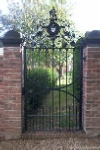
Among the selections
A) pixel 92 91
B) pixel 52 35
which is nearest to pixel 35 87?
pixel 52 35

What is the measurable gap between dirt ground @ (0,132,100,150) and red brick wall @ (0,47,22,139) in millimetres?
249

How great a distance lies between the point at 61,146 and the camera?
4105mm

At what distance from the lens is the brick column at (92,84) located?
432 centimetres

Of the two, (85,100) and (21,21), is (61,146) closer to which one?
(85,100)

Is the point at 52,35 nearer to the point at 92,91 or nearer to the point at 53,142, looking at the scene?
the point at 92,91

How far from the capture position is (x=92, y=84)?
439 centimetres

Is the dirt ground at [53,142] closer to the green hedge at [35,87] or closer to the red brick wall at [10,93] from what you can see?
the red brick wall at [10,93]

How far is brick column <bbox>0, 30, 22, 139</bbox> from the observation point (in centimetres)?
429

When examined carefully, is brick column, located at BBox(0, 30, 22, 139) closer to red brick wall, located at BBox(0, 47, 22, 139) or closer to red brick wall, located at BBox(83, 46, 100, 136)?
red brick wall, located at BBox(0, 47, 22, 139)

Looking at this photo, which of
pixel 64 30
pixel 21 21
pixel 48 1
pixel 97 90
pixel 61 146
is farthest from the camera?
pixel 48 1

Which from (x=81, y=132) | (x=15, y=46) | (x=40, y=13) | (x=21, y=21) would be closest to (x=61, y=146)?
(x=81, y=132)

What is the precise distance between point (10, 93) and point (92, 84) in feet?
5.16

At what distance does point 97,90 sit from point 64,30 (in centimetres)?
139

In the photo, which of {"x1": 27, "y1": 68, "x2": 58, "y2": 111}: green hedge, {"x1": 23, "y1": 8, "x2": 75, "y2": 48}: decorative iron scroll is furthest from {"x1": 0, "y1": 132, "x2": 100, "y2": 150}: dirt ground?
{"x1": 23, "y1": 8, "x2": 75, "y2": 48}: decorative iron scroll
